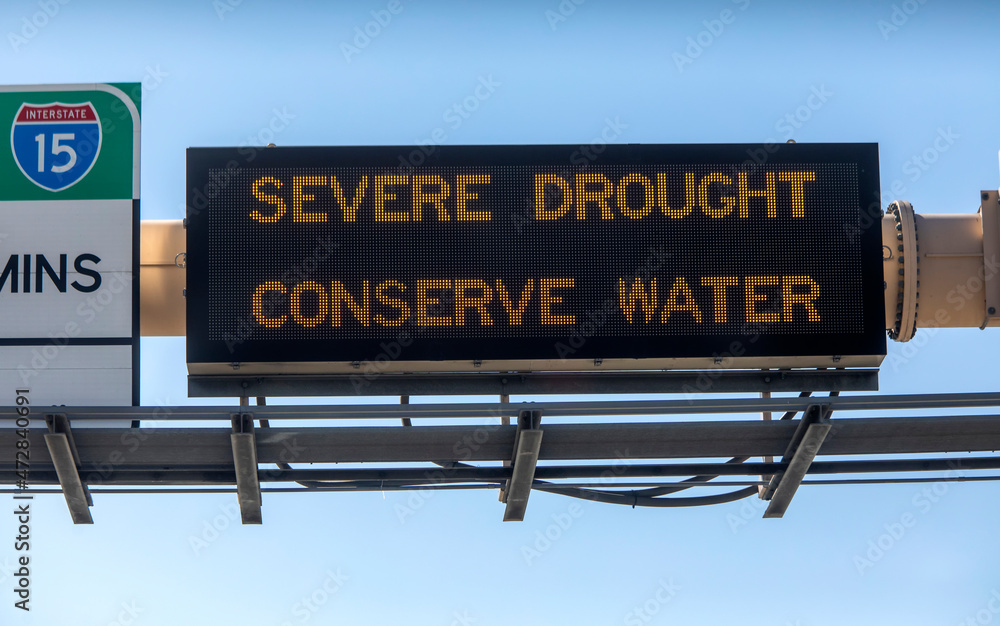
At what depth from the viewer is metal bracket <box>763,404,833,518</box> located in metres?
8.64

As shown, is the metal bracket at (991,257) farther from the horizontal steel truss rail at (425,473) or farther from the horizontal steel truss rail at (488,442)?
the horizontal steel truss rail at (425,473)

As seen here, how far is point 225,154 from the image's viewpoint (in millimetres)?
8633

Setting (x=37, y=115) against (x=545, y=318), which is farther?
(x=37, y=115)

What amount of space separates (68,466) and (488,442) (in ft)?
9.39

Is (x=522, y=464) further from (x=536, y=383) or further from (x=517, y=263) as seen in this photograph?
(x=517, y=263)

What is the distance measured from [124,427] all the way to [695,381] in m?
3.94

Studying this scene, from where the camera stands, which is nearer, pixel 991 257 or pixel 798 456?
pixel 798 456

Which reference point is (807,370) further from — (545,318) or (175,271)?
(175,271)

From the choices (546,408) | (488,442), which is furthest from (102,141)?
(546,408)

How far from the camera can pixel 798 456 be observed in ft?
28.8

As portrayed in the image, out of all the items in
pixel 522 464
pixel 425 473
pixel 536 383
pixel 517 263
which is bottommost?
pixel 425 473

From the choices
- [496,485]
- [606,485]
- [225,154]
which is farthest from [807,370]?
[225,154]

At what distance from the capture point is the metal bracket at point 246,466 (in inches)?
334

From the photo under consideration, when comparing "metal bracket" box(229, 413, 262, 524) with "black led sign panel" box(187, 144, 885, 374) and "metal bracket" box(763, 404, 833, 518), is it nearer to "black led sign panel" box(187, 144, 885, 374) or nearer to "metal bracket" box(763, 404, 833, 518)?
"black led sign panel" box(187, 144, 885, 374)
